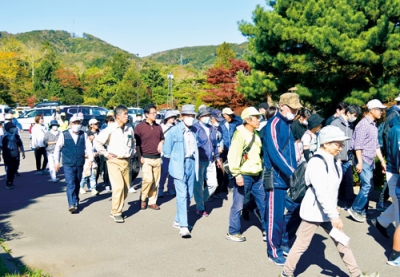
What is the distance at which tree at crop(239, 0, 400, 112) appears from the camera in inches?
357

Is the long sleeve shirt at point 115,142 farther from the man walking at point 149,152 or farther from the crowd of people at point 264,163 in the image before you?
the man walking at point 149,152

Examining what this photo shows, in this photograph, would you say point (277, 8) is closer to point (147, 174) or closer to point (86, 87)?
point (147, 174)

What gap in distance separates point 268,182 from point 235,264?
1068mm

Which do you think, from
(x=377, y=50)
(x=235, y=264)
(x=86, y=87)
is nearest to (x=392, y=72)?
(x=377, y=50)

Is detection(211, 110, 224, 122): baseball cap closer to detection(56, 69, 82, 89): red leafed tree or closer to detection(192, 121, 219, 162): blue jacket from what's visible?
detection(192, 121, 219, 162): blue jacket

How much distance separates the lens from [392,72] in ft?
31.8

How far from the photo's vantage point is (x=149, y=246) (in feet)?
18.3

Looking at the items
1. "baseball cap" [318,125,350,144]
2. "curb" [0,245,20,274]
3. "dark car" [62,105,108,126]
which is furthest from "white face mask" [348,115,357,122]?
"dark car" [62,105,108,126]

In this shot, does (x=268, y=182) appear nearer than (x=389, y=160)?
Yes

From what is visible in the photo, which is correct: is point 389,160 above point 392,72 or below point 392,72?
below

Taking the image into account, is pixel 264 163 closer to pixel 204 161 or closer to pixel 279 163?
pixel 279 163

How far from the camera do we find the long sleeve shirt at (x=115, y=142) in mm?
6789

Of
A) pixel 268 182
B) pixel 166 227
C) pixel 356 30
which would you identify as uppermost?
pixel 356 30

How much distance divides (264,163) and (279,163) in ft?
0.97
